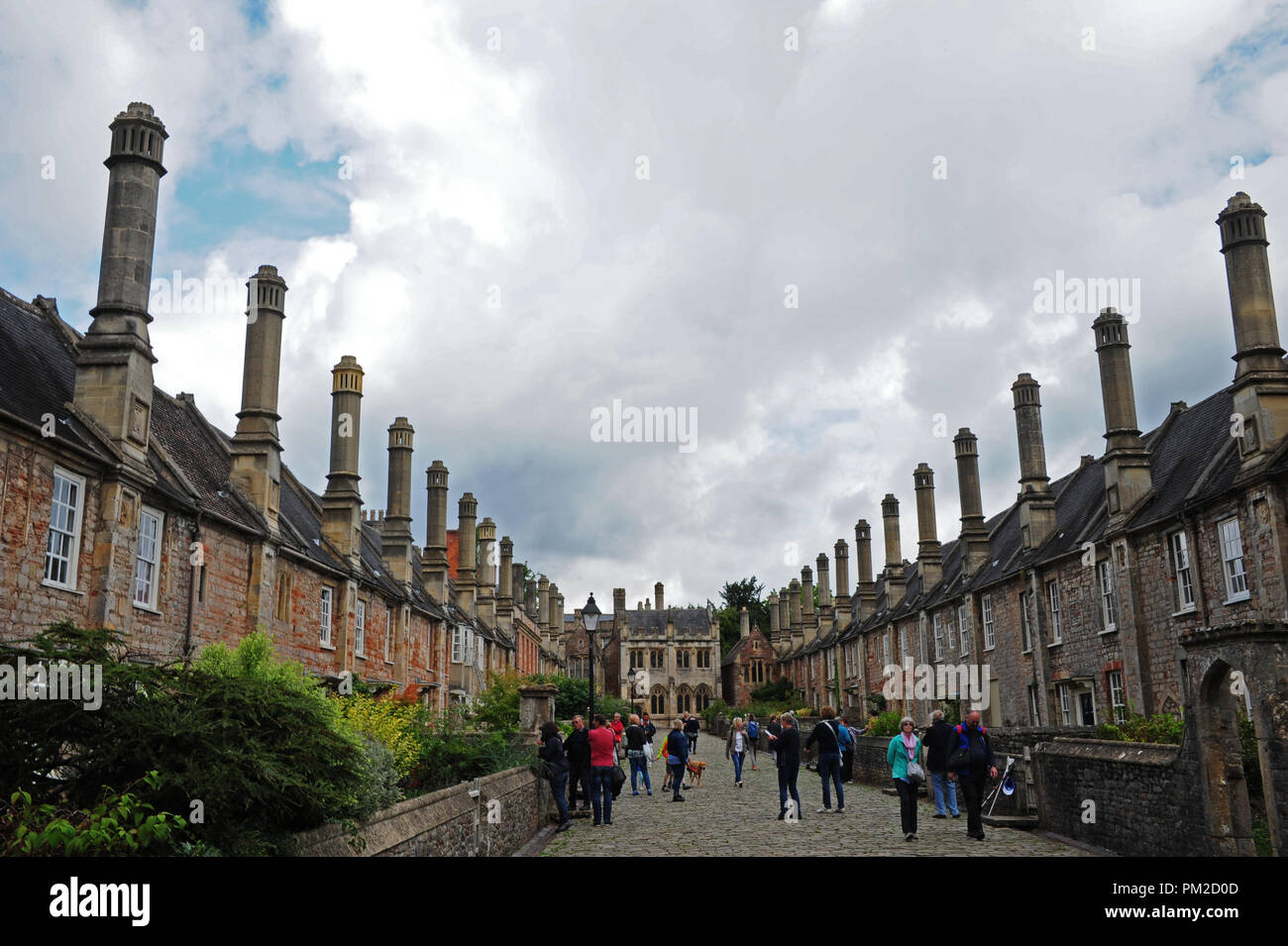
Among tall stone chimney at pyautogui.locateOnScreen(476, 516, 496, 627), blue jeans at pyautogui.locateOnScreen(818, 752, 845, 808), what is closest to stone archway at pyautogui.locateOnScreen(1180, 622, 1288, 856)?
blue jeans at pyautogui.locateOnScreen(818, 752, 845, 808)

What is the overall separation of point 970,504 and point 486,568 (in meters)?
26.6

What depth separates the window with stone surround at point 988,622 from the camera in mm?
32281

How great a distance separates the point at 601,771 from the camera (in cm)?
1619

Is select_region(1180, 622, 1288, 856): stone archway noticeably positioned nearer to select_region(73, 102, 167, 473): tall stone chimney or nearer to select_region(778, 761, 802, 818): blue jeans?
select_region(778, 761, 802, 818): blue jeans

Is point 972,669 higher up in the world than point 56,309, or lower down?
lower down

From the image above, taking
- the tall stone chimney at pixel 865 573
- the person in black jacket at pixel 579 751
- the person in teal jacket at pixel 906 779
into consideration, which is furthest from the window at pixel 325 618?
the tall stone chimney at pixel 865 573

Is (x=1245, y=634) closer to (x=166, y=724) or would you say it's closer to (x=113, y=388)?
(x=166, y=724)

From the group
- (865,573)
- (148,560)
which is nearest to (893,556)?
(865,573)

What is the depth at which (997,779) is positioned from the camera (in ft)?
52.2

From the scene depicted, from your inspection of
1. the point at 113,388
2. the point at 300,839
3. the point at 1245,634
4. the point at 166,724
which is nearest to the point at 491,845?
the point at 300,839

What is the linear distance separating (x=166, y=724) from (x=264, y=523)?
16397 mm

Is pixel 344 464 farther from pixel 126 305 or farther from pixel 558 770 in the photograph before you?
pixel 558 770

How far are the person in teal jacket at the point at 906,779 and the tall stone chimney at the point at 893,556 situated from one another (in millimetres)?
29314

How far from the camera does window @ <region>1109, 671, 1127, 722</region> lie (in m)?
23.9
